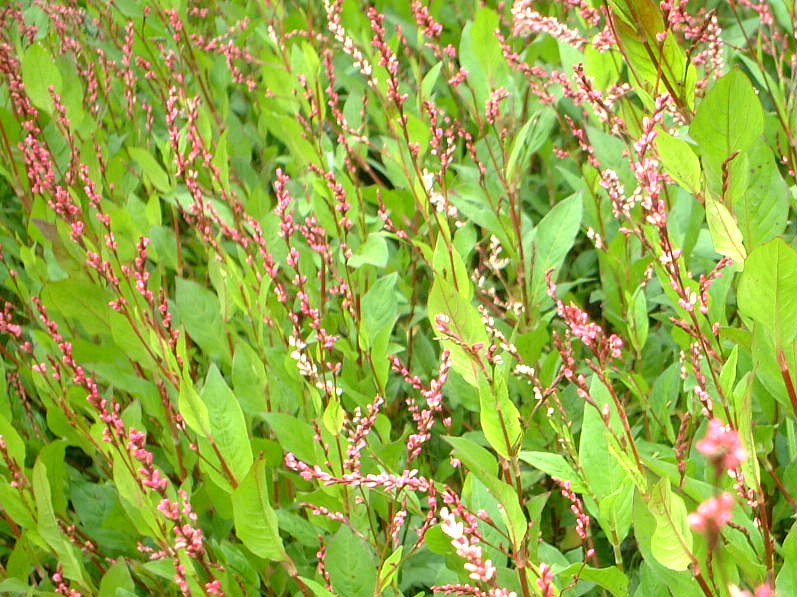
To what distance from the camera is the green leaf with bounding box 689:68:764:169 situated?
1040 millimetres

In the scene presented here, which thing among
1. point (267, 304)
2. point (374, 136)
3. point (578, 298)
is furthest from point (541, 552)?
point (374, 136)

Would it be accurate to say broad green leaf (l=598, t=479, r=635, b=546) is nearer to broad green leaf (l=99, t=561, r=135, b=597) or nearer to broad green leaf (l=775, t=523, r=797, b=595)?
broad green leaf (l=775, t=523, r=797, b=595)

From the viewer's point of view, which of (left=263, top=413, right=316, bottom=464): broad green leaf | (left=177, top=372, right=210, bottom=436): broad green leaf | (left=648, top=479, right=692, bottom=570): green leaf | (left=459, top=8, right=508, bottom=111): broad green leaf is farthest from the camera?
(left=459, top=8, right=508, bottom=111): broad green leaf

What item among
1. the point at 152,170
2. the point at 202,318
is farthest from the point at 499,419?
the point at 152,170

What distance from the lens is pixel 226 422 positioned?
1200 millimetres

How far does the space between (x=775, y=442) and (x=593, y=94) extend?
0.57 metres

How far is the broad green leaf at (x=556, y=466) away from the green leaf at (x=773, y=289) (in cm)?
27

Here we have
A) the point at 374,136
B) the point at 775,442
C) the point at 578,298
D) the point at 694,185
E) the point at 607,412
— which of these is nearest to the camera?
the point at 607,412

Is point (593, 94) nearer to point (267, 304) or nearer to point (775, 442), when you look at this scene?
point (775, 442)

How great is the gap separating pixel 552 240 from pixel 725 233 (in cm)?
52

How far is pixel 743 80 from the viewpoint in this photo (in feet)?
3.41

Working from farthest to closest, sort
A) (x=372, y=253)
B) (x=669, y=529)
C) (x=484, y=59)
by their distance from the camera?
1. (x=484, y=59)
2. (x=372, y=253)
3. (x=669, y=529)

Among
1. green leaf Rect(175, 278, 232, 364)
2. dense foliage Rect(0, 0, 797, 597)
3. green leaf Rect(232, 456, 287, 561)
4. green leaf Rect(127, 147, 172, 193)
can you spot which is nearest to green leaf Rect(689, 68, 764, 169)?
dense foliage Rect(0, 0, 797, 597)

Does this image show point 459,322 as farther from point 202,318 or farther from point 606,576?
point 202,318
